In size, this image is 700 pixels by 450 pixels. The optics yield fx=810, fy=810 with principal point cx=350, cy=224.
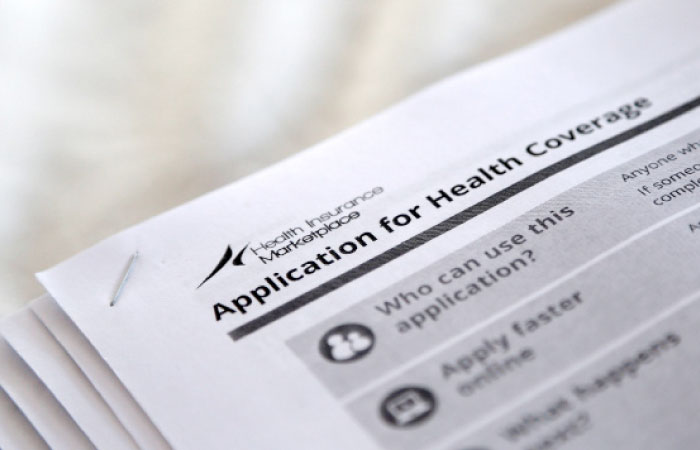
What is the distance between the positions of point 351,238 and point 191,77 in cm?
14

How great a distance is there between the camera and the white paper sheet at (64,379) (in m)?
0.31

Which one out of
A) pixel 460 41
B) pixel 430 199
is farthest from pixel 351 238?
pixel 460 41

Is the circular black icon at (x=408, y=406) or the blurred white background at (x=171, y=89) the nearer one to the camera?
the circular black icon at (x=408, y=406)

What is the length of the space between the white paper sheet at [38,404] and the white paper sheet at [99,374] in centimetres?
2

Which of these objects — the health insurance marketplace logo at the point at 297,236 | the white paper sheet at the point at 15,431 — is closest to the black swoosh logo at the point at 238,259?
the health insurance marketplace logo at the point at 297,236

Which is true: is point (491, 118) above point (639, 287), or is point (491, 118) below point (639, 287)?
above

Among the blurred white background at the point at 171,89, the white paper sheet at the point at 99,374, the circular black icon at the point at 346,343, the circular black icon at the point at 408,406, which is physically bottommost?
the circular black icon at the point at 408,406

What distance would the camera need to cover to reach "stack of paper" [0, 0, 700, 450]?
29cm

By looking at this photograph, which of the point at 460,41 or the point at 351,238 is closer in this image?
the point at 351,238

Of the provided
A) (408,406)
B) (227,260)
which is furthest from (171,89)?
(408,406)

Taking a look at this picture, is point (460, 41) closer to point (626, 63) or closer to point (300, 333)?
point (626, 63)

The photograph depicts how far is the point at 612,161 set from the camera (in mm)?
369

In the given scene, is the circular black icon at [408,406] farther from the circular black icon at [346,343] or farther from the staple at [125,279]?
the staple at [125,279]

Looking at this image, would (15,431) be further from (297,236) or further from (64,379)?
(297,236)
